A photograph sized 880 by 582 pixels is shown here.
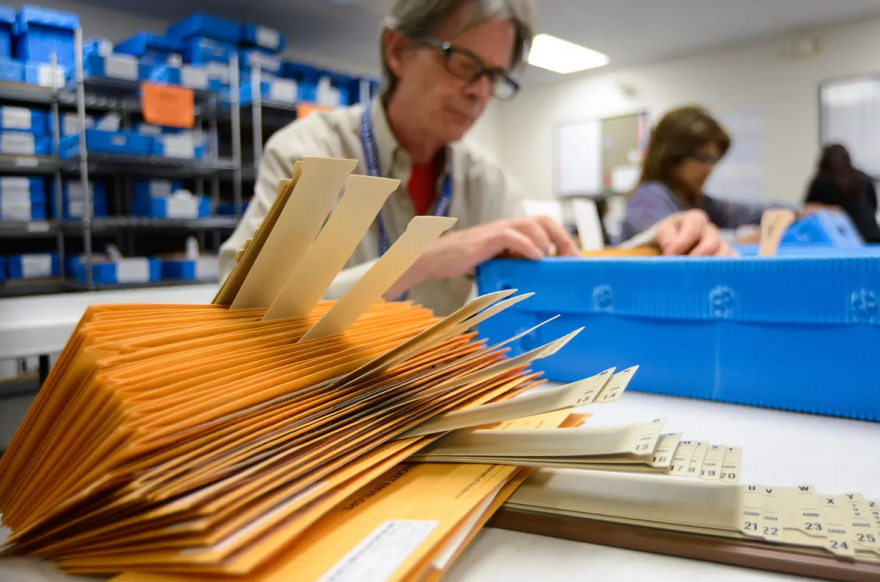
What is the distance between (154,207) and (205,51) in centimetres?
Result: 101

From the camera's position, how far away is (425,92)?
978 millimetres

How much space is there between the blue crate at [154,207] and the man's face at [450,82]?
2.82m

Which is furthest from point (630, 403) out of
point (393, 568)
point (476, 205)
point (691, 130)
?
point (691, 130)

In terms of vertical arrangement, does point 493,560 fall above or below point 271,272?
below

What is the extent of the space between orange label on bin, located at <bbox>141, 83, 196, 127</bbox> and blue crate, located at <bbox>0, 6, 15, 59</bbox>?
0.80 meters

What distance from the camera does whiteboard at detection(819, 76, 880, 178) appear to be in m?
4.30

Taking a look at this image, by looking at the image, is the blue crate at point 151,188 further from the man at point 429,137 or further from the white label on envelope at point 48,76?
the man at point 429,137

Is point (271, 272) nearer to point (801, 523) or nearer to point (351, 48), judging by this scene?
point (801, 523)

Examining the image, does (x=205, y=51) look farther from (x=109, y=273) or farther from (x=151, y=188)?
(x=109, y=273)

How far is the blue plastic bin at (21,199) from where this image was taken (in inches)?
123

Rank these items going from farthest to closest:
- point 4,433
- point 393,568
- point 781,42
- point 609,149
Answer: point 609,149 < point 781,42 < point 4,433 < point 393,568

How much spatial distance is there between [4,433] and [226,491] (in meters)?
0.42

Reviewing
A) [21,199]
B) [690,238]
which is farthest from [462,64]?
[21,199]

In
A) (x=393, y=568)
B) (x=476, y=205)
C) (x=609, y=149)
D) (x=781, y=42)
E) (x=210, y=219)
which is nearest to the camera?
(x=393, y=568)
